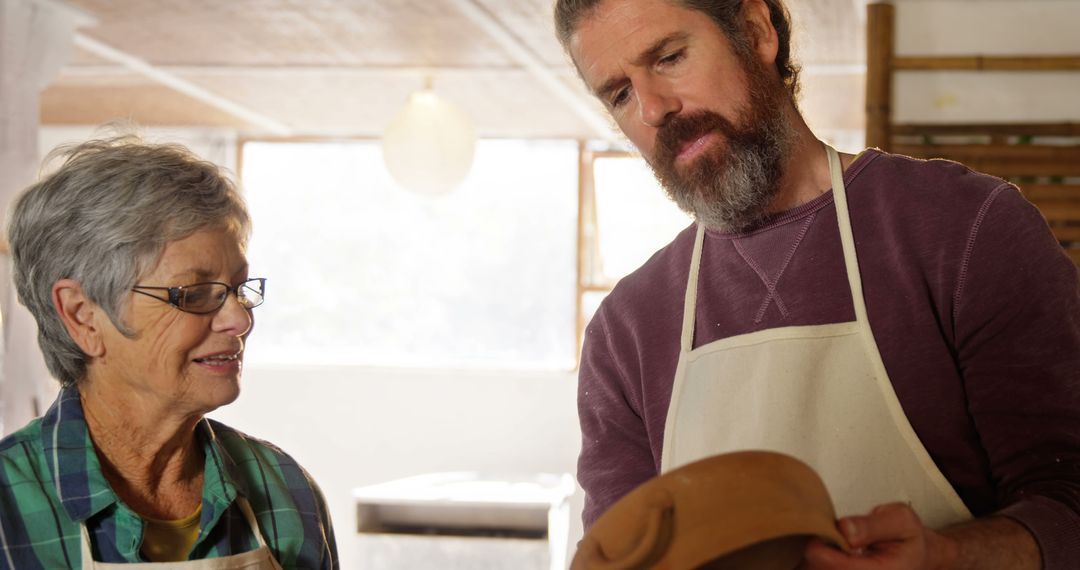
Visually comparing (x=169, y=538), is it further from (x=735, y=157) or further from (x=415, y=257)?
(x=415, y=257)

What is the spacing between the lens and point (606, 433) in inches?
59.9

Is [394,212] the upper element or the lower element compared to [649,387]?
upper

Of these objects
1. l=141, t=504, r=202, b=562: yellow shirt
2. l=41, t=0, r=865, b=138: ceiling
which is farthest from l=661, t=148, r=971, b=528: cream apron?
l=41, t=0, r=865, b=138: ceiling

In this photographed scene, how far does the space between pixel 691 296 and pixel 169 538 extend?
2.67 ft

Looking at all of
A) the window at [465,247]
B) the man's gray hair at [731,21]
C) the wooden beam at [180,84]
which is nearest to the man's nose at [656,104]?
the man's gray hair at [731,21]

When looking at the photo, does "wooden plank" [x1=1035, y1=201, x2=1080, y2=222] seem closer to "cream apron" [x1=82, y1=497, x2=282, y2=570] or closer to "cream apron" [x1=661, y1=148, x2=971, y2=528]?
"cream apron" [x1=661, y1=148, x2=971, y2=528]

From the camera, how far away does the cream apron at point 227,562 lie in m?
1.43

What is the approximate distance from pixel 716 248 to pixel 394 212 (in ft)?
16.7

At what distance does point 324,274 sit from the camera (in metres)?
6.58

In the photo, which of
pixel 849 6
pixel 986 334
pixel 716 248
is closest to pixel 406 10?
pixel 849 6

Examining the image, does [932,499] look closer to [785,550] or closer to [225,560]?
[785,550]

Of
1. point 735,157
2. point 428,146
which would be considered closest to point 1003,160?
point 735,157

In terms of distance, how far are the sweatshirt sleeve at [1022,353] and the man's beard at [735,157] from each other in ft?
0.84

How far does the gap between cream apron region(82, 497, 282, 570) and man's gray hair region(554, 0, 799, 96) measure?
2.70 ft
